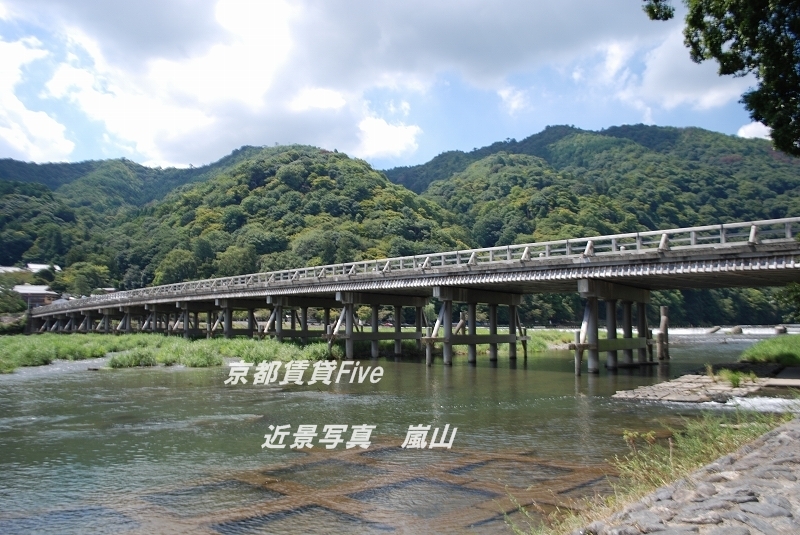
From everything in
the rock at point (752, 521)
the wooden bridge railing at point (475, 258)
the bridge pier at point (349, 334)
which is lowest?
the rock at point (752, 521)

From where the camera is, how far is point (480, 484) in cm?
1095

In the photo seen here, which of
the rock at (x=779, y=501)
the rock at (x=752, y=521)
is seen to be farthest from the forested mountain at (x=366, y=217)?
the rock at (x=752, y=521)

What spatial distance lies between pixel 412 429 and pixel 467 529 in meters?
7.88

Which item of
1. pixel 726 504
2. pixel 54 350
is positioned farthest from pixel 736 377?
pixel 54 350

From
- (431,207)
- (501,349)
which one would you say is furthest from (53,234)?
(501,349)

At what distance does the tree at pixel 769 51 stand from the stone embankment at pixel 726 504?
9582 millimetres

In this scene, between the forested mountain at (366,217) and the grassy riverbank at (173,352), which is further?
the forested mountain at (366,217)

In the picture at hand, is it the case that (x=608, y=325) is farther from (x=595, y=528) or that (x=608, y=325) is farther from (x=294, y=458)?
(x=595, y=528)

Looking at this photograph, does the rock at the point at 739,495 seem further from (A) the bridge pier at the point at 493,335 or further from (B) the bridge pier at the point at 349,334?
(B) the bridge pier at the point at 349,334

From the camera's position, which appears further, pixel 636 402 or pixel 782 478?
pixel 636 402

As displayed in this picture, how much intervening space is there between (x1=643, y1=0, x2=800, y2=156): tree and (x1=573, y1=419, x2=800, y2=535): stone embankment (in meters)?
9.58

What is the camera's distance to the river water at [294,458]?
951 cm

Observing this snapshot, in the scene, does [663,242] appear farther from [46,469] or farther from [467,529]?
[46,469]

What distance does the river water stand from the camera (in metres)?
9.51
